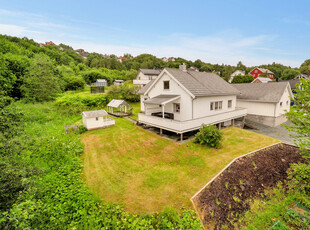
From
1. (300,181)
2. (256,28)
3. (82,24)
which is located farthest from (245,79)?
(82,24)

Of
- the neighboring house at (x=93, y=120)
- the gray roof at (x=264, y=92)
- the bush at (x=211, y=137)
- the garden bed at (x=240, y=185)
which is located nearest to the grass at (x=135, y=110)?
the neighboring house at (x=93, y=120)

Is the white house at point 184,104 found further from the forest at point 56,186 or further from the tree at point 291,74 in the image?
the tree at point 291,74

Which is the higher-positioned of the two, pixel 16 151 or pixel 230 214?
pixel 16 151

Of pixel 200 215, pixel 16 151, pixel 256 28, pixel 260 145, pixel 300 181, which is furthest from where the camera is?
pixel 256 28

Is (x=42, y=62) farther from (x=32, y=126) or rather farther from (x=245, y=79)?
(x=245, y=79)

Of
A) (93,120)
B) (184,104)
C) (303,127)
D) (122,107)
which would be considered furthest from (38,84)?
(303,127)

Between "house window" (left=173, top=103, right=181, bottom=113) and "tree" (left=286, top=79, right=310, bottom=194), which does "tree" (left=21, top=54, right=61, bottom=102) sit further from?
"tree" (left=286, top=79, right=310, bottom=194)

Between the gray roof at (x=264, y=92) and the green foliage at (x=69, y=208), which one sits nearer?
the green foliage at (x=69, y=208)

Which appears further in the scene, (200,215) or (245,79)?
(245,79)

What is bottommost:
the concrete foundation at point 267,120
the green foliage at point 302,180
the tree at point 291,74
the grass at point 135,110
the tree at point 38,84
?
the green foliage at point 302,180
